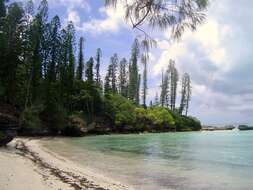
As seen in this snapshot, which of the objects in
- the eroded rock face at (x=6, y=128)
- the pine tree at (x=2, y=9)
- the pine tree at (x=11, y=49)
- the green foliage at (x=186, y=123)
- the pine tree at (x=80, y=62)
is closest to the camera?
the eroded rock face at (x=6, y=128)

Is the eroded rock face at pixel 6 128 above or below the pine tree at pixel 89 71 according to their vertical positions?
below

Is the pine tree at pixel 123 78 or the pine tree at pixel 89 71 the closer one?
the pine tree at pixel 89 71

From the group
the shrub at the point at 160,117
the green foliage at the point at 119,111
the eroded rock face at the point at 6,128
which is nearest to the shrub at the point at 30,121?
the eroded rock face at the point at 6,128

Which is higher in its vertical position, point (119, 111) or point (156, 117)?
point (119, 111)

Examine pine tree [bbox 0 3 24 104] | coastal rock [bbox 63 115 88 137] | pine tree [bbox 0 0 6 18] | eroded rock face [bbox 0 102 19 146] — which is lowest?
eroded rock face [bbox 0 102 19 146]

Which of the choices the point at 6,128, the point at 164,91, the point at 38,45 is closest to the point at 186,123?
the point at 164,91

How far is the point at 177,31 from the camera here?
670 centimetres

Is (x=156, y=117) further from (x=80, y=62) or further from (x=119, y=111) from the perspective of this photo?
(x=80, y=62)

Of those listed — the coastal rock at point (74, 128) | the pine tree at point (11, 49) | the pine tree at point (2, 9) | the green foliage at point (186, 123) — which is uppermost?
the pine tree at point (2, 9)

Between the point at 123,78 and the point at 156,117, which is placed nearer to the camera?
the point at 156,117

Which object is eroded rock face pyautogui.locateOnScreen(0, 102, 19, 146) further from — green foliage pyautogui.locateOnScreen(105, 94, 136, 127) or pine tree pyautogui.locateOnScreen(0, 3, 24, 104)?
green foliage pyautogui.locateOnScreen(105, 94, 136, 127)

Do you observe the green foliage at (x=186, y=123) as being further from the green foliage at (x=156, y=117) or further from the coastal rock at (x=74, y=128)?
the coastal rock at (x=74, y=128)

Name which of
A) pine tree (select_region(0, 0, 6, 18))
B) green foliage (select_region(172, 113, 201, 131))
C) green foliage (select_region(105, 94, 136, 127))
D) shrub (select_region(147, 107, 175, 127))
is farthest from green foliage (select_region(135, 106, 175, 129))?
pine tree (select_region(0, 0, 6, 18))

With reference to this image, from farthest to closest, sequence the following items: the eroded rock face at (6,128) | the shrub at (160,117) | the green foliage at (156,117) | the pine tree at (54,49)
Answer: the shrub at (160,117)
the green foliage at (156,117)
the pine tree at (54,49)
the eroded rock face at (6,128)
